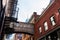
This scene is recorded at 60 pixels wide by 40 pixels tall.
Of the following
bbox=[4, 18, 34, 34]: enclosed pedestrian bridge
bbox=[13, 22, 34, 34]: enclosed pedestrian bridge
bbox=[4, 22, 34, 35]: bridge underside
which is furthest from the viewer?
bbox=[13, 22, 34, 34]: enclosed pedestrian bridge

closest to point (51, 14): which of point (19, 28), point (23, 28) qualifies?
point (23, 28)

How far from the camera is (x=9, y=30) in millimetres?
25891

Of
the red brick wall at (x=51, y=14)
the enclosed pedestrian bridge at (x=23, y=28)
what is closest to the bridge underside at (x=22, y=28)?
the enclosed pedestrian bridge at (x=23, y=28)

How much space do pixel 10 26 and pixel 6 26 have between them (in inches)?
36.2

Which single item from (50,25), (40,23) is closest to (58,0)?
(50,25)

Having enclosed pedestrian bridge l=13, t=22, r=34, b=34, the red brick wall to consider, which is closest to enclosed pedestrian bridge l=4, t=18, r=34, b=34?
enclosed pedestrian bridge l=13, t=22, r=34, b=34

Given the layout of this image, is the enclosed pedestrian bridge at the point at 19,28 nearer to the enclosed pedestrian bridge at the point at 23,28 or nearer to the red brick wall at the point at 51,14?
the enclosed pedestrian bridge at the point at 23,28

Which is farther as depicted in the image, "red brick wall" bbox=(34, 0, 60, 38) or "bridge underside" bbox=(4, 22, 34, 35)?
"bridge underside" bbox=(4, 22, 34, 35)

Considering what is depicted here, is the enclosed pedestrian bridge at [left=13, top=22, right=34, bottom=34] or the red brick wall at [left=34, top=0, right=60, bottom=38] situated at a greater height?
the red brick wall at [left=34, top=0, right=60, bottom=38]

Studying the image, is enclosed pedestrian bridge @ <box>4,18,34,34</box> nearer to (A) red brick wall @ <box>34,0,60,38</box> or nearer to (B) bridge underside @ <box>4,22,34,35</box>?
(B) bridge underside @ <box>4,22,34,35</box>

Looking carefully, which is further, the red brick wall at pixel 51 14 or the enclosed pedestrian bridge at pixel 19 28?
the enclosed pedestrian bridge at pixel 19 28

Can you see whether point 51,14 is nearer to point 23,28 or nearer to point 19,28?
point 23,28

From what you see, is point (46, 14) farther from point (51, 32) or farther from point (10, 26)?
point (10, 26)

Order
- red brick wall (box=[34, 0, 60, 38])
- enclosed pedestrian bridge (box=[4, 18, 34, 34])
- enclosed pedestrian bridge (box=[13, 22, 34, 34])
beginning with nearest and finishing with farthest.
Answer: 1. red brick wall (box=[34, 0, 60, 38])
2. enclosed pedestrian bridge (box=[4, 18, 34, 34])
3. enclosed pedestrian bridge (box=[13, 22, 34, 34])
